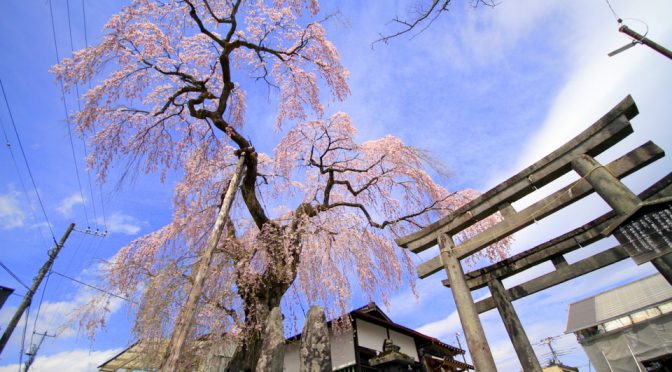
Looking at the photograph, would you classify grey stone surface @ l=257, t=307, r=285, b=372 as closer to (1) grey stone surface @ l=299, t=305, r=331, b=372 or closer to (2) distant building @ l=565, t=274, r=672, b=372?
(1) grey stone surface @ l=299, t=305, r=331, b=372

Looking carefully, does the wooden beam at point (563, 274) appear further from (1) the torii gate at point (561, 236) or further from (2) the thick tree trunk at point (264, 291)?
(2) the thick tree trunk at point (264, 291)

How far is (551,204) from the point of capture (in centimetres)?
426

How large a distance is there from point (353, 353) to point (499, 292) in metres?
6.91

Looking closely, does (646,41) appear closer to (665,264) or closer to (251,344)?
(665,264)

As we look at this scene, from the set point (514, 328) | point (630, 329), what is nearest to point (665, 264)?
point (514, 328)

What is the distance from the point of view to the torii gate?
12.0ft

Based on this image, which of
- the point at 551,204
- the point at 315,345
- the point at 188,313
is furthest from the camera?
the point at 315,345

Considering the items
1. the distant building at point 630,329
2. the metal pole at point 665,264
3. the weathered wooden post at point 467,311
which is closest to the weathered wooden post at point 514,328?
the weathered wooden post at point 467,311

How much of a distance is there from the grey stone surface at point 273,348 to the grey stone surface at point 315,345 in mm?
825

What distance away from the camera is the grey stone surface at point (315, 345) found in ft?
17.5

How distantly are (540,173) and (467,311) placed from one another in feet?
7.34

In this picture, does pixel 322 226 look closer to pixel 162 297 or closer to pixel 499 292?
pixel 162 297

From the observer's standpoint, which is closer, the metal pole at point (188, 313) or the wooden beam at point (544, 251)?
the metal pole at point (188, 313)

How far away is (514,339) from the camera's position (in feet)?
16.4
